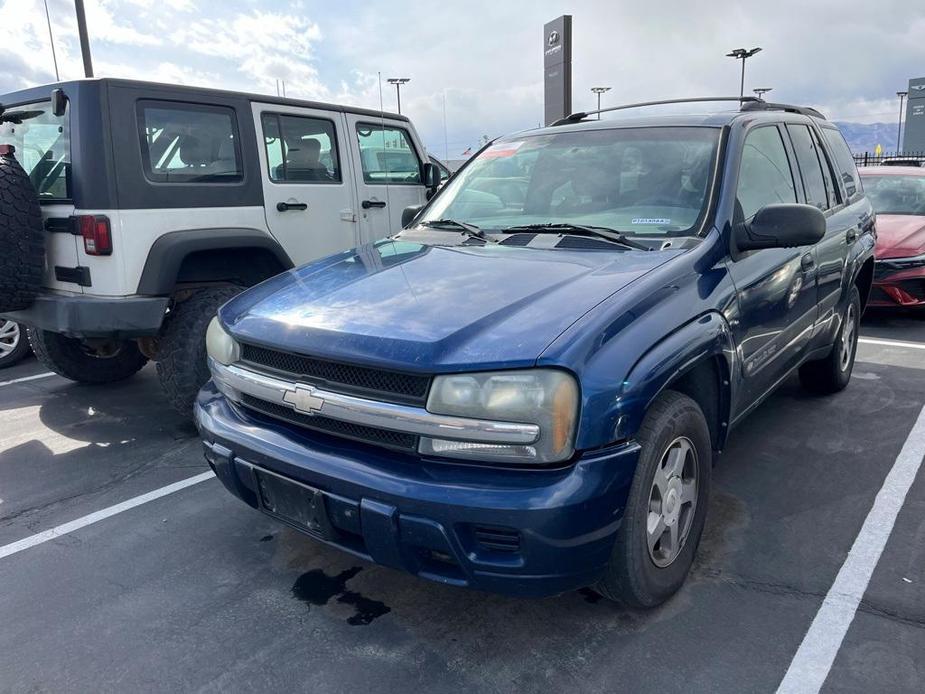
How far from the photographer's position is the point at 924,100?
126 feet

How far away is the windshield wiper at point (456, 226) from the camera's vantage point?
11.0 ft

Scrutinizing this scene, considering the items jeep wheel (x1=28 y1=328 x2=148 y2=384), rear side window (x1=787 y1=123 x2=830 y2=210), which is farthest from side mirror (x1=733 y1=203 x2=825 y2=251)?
jeep wheel (x1=28 y1=328 x2=148 y2=384)

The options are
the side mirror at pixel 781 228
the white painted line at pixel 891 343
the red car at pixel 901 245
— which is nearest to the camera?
the side mirror at pixel 781 228

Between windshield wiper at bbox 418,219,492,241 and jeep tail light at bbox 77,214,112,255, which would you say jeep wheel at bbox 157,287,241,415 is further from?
windshield wiper at bbox 418,219,492,241

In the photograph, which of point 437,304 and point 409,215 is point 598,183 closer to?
point 409,215

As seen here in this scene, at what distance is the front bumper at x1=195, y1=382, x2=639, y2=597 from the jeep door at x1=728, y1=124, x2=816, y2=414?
114 centimetres

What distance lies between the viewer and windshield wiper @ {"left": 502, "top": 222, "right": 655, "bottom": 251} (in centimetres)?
290

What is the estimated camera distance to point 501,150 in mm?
3992

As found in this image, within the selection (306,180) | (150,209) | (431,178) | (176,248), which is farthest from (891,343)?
(150,209)

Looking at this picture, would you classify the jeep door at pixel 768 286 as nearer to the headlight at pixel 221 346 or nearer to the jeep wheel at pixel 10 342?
the headlight at pixel 221 346

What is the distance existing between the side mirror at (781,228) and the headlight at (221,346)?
2.04 meters

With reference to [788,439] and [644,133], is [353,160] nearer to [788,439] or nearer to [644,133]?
[644,133]

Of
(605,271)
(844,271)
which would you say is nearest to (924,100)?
(844,271)

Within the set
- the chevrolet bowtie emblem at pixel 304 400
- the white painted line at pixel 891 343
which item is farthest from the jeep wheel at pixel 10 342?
the white painted line at pixel 891 343
